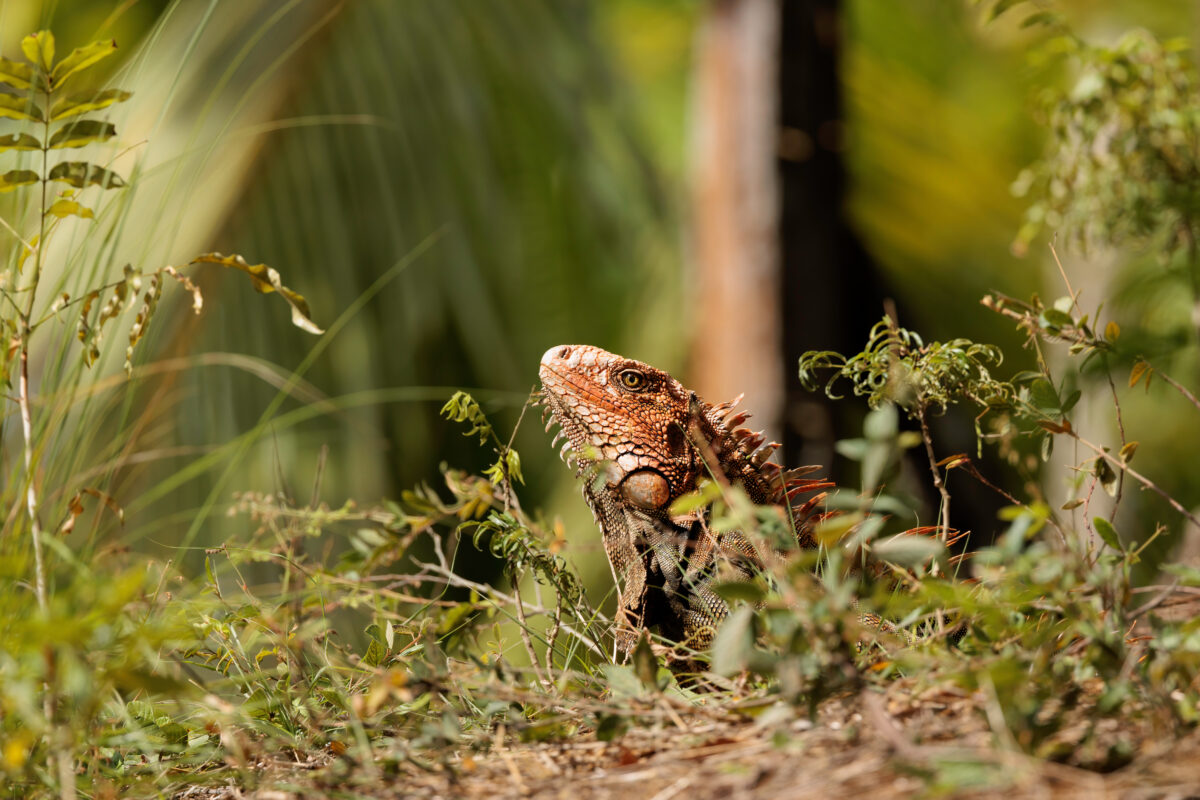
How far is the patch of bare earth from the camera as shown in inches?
46.1

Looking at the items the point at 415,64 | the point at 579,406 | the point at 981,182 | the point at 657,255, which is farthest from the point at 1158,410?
the point at 579,406

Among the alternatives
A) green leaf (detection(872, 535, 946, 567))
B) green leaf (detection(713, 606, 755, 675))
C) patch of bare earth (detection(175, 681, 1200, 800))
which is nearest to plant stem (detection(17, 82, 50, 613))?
patch of bare earth (detection(175, 681, 1200, 800))

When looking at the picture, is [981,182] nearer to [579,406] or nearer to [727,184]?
[727,184]

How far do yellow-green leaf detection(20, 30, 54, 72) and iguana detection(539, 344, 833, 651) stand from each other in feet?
3.86

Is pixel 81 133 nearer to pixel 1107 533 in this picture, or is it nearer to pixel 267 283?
pixel 267 283

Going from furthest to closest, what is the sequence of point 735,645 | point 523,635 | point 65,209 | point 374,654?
point 374,654, point 523,635, point 65,209, point 735,645

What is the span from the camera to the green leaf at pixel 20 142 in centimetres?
185

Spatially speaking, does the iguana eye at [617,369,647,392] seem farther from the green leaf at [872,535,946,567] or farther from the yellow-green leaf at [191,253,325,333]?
the green leaf at [872,535,946,567]

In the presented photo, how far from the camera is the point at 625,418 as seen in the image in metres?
2.44

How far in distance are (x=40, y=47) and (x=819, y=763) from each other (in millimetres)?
1714

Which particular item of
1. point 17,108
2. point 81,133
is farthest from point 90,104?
point 17,108

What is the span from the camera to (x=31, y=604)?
1700mm

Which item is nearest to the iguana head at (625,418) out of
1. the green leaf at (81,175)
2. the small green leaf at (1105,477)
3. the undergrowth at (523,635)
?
the undergrowth at (523,635)

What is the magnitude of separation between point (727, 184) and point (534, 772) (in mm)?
4321
